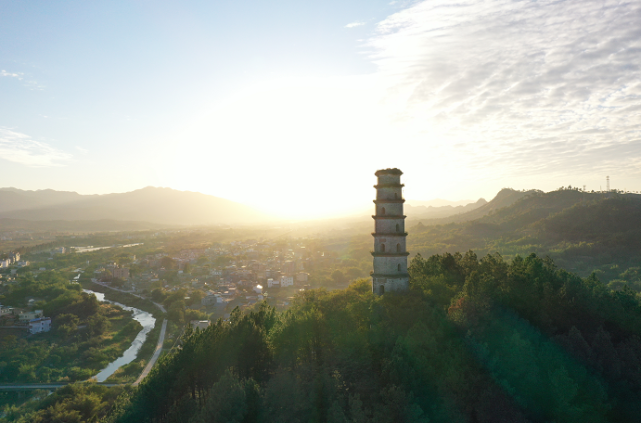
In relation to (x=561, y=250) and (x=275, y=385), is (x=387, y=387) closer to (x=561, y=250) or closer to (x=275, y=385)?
(x=275, y=385)

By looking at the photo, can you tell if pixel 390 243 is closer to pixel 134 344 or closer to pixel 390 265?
pixel 390 265

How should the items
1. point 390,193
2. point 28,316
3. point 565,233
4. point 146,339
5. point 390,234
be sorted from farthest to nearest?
point 565,233 < point 28,316 < point 146,339 < point 390,193 < point 390,234

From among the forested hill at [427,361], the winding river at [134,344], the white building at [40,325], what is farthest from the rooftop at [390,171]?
the white building at [40,325]

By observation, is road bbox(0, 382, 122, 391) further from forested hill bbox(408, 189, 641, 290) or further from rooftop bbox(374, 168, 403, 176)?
forested hill bbox(408, 189, 641, 290)

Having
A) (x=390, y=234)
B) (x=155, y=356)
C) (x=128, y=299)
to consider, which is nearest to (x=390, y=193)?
(x=390, y=234)

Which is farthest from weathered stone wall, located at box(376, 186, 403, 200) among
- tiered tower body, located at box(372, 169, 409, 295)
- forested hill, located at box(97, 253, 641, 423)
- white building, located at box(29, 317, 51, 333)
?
white building, located at box(29, 317, 51, 333)

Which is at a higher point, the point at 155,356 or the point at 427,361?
the point at 427,361
